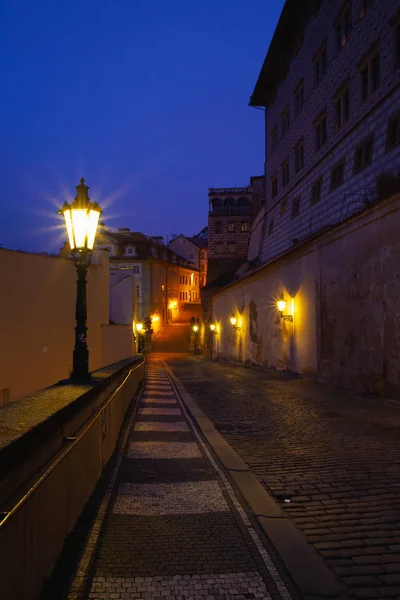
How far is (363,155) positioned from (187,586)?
16654 millimetres

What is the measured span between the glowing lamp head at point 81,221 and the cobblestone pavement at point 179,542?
3.48 meters

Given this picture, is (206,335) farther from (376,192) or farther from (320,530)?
(320,530)

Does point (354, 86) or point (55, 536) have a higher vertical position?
point (354, 86)

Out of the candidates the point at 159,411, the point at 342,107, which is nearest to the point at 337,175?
the point at 342,107

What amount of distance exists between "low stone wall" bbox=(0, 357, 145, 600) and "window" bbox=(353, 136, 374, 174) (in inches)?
572

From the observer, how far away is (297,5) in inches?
947

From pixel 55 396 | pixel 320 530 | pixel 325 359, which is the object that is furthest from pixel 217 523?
pixel 325 359

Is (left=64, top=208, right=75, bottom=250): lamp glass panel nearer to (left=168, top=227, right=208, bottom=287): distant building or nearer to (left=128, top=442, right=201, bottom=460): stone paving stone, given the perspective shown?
(left=128, top=442, right=201, bottom=460): stone paving stone

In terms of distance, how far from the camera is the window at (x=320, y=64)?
21.6 meters

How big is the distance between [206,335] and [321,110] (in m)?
32.4

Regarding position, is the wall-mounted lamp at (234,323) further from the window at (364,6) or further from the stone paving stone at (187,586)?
the stone paving stone at (187,586)

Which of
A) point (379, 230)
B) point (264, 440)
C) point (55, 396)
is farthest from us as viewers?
point (379, 230)

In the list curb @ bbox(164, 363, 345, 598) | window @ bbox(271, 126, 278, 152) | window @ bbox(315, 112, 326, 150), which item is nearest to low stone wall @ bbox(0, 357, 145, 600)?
curb @ bbox(164, 363, 345, 598)

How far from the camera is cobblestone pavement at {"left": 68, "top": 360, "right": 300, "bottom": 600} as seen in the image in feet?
10.8
